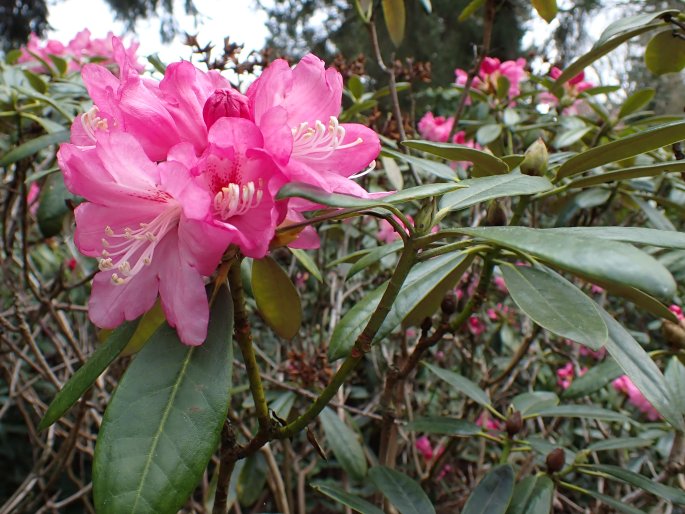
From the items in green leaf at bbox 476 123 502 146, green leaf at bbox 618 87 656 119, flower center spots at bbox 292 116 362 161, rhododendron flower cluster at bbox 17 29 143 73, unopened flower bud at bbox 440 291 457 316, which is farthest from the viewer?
rhododendron flower cluster at bbox 17 29 143 73

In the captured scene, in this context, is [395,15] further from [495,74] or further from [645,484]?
[645,484]

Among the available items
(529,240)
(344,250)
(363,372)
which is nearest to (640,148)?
(529,240)

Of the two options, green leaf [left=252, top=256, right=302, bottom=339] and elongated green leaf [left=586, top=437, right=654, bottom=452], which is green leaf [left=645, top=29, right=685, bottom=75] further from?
green leaf [left=252, top=256, right=302, bottom=339]

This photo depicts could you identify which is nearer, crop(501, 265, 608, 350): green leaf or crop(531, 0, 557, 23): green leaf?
crop(501, 265, 608, 350): green leaf

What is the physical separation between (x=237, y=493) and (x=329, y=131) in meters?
0.90

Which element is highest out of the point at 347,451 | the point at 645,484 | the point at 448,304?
the point at 448,304

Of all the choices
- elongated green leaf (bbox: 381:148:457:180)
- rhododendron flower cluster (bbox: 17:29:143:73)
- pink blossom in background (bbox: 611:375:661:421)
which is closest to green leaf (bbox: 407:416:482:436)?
elongated green leaf (bbox: 381:148:457:180)

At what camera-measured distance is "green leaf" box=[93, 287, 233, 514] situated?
0.49 meters

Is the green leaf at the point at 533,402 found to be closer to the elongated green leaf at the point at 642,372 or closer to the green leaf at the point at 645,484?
the green leaf at the point at 645,484

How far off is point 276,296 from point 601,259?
19.0 inches

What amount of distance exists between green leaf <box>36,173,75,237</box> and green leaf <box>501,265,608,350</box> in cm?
82

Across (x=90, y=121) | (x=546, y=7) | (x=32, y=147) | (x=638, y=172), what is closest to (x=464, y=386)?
(x=638, y=172)

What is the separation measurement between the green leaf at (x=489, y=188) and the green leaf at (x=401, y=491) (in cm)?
52

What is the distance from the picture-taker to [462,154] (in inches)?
28.7
